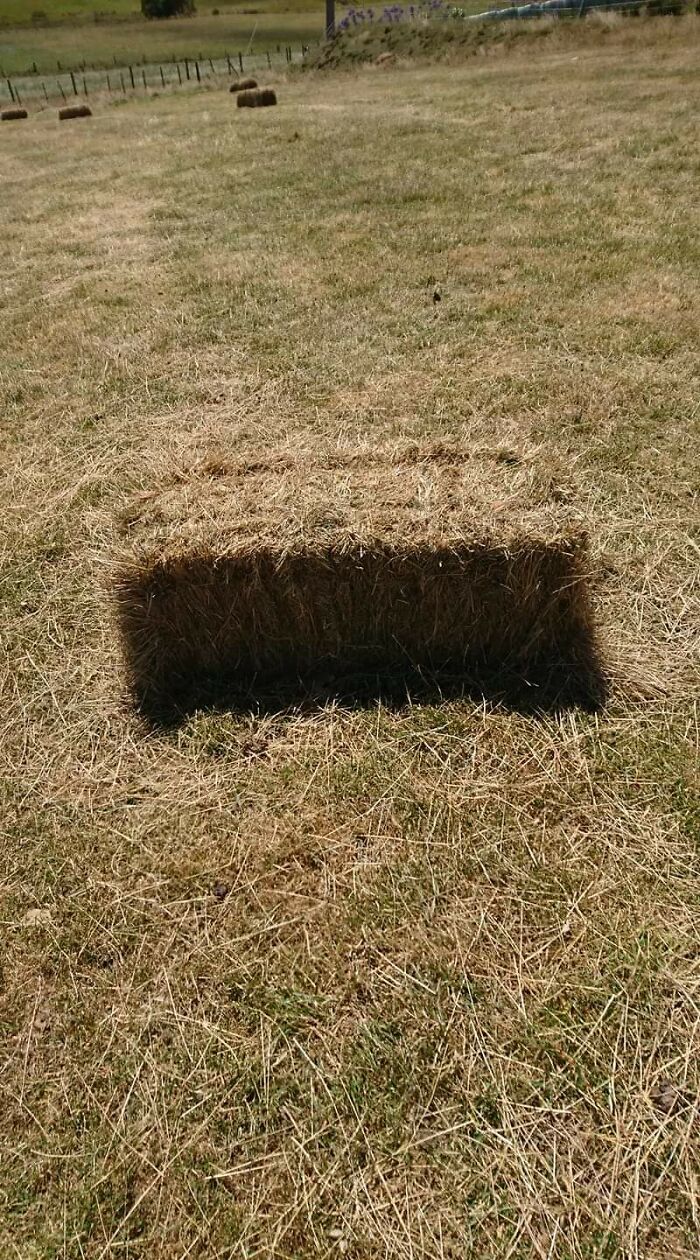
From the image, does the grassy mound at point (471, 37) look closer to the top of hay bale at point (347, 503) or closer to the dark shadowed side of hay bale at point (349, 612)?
the top of hay bale at point (347, 503)

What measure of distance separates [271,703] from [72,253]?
8.42 m

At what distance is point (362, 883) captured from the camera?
272cm

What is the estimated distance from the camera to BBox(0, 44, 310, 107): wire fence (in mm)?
27547

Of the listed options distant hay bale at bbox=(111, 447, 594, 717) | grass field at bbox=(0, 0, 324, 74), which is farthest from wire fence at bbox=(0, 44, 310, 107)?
distant hay bale at bbox=(111, 447, 594, 717)

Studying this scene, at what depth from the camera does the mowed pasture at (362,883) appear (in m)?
2.01

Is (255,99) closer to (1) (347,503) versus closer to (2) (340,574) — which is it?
(1) (347,503)

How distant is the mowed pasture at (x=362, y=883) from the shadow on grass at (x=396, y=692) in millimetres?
50

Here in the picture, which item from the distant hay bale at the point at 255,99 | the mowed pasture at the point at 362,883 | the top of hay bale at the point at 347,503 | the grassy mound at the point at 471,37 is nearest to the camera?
the mowed pasture at the point at 362,883

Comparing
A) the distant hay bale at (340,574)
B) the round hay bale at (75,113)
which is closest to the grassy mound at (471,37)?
the round hay bale at (75,113)

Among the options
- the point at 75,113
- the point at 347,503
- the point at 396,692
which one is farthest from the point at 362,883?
the point at 75,113

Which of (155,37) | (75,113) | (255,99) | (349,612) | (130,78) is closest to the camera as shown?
(349,612)

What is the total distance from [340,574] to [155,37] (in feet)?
214

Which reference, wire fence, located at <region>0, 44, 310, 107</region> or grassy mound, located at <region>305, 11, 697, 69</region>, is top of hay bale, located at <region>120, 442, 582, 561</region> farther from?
wire fence, located at <region>0, 44, 310, 107</region>

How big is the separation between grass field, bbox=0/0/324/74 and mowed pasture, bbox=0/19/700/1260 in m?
44.4
